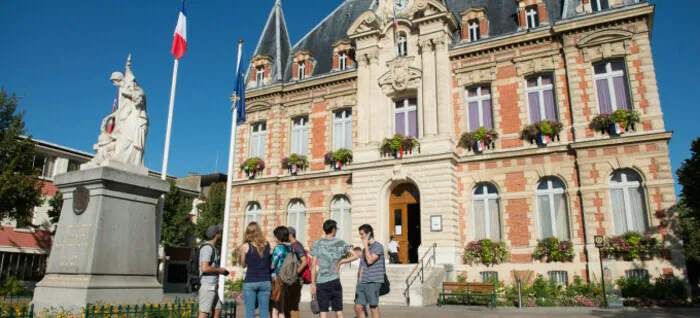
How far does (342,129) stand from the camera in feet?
73.4

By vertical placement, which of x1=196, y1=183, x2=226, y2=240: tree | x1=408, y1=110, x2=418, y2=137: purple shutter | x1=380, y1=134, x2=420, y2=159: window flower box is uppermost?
x1=408, y1=110, x2=418, y2=137: purple shutter

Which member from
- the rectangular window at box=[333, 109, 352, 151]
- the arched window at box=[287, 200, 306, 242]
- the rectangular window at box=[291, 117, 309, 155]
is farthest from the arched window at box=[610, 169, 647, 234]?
the rectangular window at box=[291, 117, 309, 155]

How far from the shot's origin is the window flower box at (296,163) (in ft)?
74.0

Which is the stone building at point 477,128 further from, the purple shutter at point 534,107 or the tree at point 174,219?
the tree at point 174,219

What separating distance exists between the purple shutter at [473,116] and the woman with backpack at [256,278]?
1431 cm

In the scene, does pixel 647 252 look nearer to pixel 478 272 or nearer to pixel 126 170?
pixel 478 272

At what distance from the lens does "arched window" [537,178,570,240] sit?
16.9 m

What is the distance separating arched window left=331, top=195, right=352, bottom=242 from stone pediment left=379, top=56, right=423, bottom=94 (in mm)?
5213

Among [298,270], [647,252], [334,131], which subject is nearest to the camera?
[298,270]

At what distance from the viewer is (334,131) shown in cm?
2255

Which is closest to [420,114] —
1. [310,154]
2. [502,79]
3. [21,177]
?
[502,79]

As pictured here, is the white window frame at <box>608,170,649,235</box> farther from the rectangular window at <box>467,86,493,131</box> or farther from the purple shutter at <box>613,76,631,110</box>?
the rectangular window at <box>467,86,493,131</box>

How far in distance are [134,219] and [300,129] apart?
50.0 ft

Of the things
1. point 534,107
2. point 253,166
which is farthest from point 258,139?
point 534,107
